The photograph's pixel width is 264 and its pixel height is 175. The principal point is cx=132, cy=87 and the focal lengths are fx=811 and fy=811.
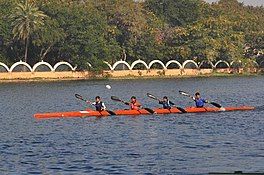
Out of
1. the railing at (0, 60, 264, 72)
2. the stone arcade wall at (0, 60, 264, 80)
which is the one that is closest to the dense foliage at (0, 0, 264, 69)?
the railing at (0, 60, 264, 72)

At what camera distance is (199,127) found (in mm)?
50781

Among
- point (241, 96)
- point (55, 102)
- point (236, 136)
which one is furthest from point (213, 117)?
point (241, 96)

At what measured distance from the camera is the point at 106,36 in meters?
146

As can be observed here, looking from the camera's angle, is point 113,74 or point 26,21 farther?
point 113,74

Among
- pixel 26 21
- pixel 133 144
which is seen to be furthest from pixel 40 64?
pixel 133 144

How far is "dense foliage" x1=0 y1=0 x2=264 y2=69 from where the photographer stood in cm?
13388

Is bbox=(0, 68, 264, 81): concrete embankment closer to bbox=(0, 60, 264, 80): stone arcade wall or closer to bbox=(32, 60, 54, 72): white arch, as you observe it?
bbox=(0, 60, 264, 80): stone arcade wall

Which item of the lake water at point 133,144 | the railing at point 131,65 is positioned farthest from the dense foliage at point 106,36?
the lake water at point 133,144

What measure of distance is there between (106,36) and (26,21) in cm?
1838

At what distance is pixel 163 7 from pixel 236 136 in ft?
460

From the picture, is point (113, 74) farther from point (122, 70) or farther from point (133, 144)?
point (133, 144)

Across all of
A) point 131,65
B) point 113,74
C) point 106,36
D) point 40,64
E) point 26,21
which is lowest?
point 113,74

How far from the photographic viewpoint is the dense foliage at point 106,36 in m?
134

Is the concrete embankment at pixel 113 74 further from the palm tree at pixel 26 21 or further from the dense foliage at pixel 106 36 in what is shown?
the palm tree at pixel 26 21
